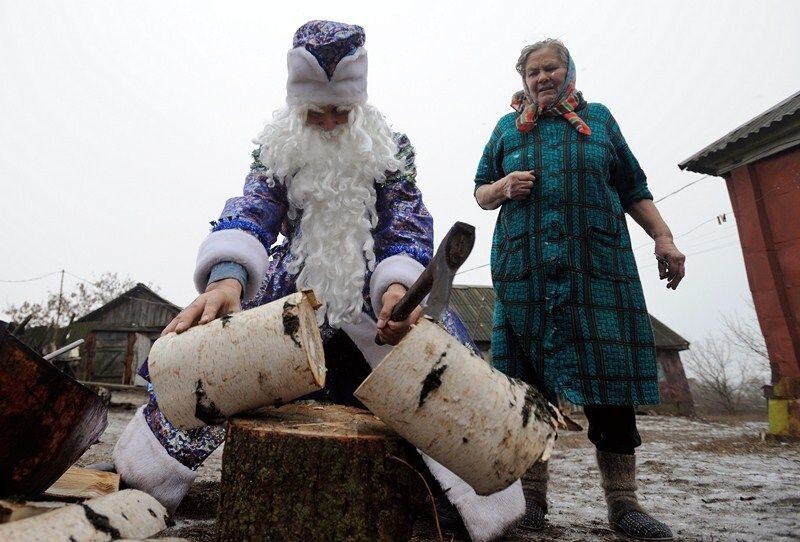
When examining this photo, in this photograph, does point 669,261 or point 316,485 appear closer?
point 316,485

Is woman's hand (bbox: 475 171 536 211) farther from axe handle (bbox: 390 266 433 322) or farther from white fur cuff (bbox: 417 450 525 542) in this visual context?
white fur cuff (bbox: 417 450 525 542)

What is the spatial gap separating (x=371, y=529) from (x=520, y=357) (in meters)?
1.27

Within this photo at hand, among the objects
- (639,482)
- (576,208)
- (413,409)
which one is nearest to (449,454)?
(413,409)

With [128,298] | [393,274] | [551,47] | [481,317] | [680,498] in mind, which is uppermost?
[128,298]

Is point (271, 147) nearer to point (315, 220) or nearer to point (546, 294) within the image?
point (315, 220)

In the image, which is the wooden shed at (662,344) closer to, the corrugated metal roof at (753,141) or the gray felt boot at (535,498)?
the corrugated metal roof at (753,141)

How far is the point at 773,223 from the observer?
8234 millimetres

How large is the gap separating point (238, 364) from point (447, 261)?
605mm

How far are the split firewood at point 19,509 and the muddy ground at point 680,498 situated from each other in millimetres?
592

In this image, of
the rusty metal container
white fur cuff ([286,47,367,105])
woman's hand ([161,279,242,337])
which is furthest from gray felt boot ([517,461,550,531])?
white fur cuff ([286,47,367,105])

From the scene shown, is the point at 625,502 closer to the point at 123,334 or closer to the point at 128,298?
the point at 123,334

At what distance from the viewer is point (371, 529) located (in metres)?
1.35

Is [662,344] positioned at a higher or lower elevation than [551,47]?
lower

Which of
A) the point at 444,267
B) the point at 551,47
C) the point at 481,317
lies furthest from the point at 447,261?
the point at 481,317
